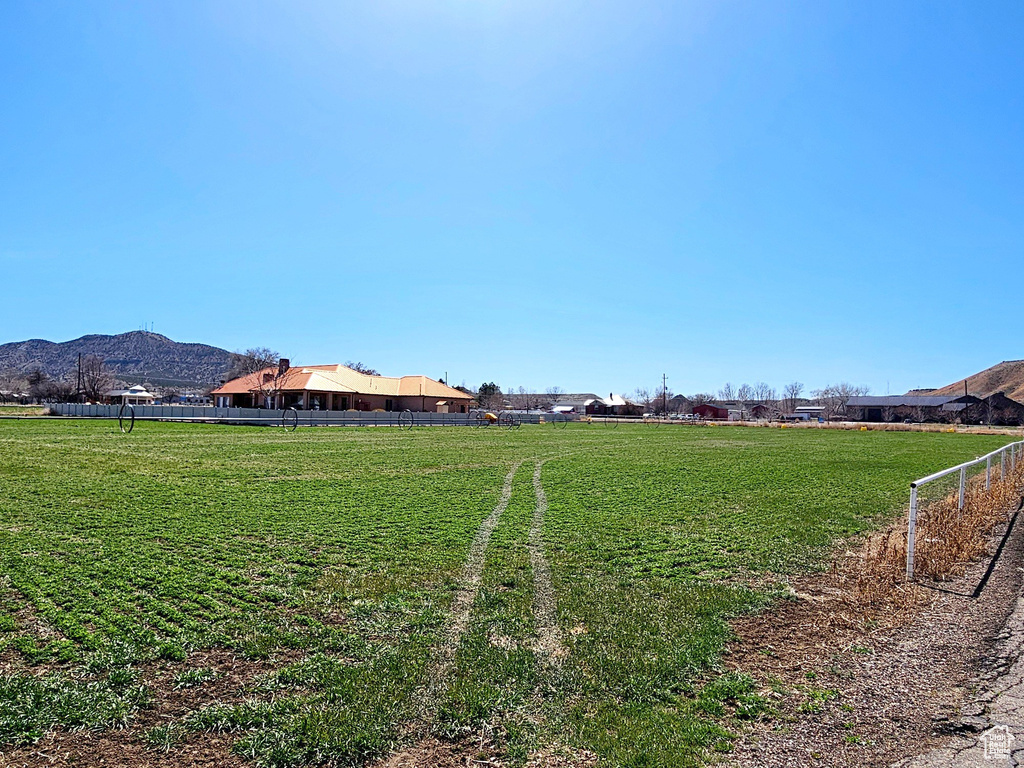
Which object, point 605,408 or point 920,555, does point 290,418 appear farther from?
point 605,408

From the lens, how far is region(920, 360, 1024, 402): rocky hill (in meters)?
144

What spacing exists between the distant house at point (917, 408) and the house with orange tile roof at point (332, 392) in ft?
252

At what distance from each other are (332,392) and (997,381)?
6559 inches

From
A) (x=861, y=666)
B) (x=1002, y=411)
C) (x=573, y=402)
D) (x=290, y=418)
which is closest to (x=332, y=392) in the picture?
(x=290, y=418)

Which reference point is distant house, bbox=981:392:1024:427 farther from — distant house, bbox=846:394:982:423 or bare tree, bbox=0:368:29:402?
bare tree, bbox=0:368:29:402

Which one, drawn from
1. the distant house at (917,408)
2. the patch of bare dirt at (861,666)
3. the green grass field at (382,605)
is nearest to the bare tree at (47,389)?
the green grass field at (382,605)

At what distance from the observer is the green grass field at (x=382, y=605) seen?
3.74 m

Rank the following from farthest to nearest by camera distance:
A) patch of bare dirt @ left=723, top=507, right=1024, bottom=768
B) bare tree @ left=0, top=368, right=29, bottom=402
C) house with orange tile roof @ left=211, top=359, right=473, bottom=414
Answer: bare tree @ left=0, top=368, right=29, bottom=402 → house with orange tile roof @ left=211, top=359, right=473, bottom=414 → patch of bare dirt @ left=723, top=507, right=1024, bottom=768

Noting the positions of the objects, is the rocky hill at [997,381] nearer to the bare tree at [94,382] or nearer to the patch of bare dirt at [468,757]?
the patch of bare dirt at [468,757]

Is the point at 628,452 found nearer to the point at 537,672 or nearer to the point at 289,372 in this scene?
the point at 537,672

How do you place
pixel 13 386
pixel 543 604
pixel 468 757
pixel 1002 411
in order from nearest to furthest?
pixel 468 757 → pixel 543 604 → pixel 1002 411 → pixel 13 386

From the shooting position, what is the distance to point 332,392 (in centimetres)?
6544

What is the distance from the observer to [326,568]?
281 inches

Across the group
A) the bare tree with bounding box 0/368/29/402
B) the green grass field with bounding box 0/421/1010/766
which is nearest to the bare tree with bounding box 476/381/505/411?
the bare tree with bounding box 0/368/29/402
